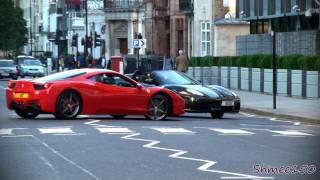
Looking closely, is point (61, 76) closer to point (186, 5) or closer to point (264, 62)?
point (264, 62)

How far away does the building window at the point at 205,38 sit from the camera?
61.4 metres

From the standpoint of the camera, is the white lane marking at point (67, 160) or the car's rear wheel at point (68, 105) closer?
the white lane marking at point (67, 160)

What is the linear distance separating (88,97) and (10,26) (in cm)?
6754

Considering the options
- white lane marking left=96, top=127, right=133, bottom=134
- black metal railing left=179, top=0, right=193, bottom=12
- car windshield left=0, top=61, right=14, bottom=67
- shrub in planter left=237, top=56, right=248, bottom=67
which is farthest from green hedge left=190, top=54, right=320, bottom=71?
car windshield left=0, top=61, right=14, bottom=67

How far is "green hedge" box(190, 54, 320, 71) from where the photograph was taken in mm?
32884

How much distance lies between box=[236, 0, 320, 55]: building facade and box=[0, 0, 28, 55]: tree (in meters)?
39.0

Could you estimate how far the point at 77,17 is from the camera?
9800cm

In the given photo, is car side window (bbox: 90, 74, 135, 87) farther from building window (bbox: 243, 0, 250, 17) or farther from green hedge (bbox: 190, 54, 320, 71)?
building window (bbox: 243, 0, 250, 17)

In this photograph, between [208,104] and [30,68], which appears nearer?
[208,104]

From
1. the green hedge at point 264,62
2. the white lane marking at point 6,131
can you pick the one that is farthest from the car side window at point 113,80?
the green hedge at point 264,62

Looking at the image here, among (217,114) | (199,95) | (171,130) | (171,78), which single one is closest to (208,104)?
(199,95)

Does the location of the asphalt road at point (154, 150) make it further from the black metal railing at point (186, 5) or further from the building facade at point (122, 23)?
the building facade at point (122, 23)

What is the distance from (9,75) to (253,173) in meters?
50.4

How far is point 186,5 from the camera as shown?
6550 centimetres
